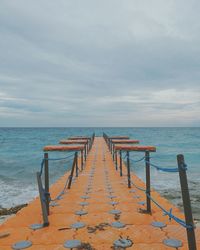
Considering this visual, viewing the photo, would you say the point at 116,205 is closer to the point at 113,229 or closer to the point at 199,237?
the point at 113,229

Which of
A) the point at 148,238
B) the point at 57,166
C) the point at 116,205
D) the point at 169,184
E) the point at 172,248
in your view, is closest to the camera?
the point at 172,248

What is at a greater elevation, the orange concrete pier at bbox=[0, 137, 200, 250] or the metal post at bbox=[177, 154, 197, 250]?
the metal post at bbox=[177, 154, 197, 250]

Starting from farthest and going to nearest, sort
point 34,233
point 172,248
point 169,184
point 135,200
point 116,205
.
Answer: point 169,184, point 135,200, point 116,205, point 34,233, point 172,248

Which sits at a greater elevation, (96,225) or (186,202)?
(186,202)

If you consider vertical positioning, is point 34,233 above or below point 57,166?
above

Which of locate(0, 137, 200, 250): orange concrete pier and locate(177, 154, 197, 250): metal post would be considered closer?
locate(177, 154, 197, 250): metal post

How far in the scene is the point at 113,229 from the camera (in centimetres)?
427

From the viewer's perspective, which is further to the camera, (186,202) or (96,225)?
(96,225)

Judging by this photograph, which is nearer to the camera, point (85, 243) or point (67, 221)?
point (85, 243)

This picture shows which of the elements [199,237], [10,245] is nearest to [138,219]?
[199,237]

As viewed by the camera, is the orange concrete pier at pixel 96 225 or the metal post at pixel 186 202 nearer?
the metal post at pixel 186 202

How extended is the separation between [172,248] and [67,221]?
6.82 ft

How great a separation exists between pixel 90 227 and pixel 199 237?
1821mm

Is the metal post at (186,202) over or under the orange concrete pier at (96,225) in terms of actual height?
over
